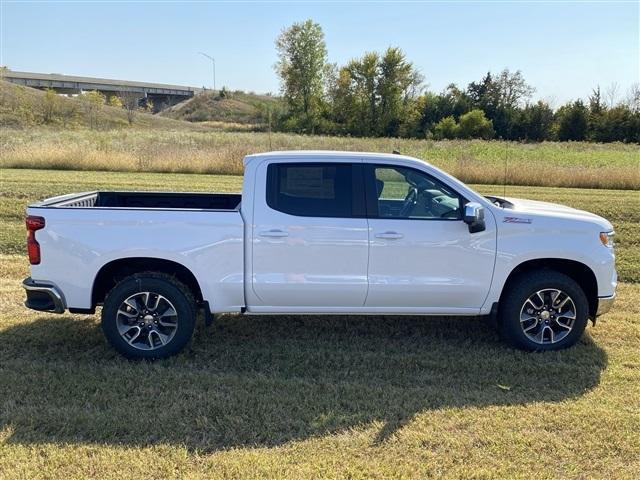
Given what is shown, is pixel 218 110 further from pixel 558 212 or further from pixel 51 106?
pixel 558 212

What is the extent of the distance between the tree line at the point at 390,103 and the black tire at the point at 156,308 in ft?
174

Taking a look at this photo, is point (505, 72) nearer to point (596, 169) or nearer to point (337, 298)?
point (596, 169)

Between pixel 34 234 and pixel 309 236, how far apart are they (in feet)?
7.56

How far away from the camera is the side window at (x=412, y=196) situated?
15.8ft

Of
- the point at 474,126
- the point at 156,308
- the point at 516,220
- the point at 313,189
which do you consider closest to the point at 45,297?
the point at 156,308

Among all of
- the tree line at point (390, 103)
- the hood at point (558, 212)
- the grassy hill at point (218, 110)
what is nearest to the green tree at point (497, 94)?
the tree line at point (390, 103)

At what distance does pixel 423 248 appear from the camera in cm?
474

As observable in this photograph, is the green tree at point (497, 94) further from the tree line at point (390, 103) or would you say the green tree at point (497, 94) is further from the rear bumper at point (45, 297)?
the rear bumper at point (45, 297)

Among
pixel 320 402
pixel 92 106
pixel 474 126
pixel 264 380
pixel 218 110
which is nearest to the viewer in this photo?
pixel 320 402

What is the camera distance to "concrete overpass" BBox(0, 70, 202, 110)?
319 feet

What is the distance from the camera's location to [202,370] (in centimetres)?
459

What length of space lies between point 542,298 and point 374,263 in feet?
5.22

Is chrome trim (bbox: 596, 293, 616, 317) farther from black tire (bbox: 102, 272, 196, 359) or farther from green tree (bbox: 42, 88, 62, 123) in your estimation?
green tree (bbox: 42, 88, 62, 123)

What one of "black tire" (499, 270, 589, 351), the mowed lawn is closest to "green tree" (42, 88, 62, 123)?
the mowed lawn
